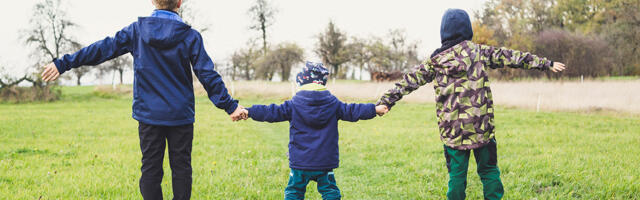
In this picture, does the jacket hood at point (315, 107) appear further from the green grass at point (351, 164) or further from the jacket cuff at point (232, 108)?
the green grass at point (351, 164)

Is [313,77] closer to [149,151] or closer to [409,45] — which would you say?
[149,151]

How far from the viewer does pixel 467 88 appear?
3375 mm

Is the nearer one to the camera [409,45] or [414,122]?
[414,122]

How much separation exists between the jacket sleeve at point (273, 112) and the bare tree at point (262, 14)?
35657 millimetres

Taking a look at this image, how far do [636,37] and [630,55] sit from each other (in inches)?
82.1

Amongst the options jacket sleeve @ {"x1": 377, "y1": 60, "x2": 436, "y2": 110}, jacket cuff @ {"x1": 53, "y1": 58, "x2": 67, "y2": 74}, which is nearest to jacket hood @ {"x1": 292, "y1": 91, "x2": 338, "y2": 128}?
jacket sleeve @ {"x1": 377, "y1": 60, "x2": 436, "y2": 110}

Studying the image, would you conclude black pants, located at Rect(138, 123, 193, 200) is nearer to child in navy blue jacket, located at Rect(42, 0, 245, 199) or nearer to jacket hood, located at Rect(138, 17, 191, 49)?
child in navy blue jacket, located at Rect(42, 0, 245, 199)

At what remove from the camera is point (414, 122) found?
11734mm

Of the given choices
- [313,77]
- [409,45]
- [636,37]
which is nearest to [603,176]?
[313,77]

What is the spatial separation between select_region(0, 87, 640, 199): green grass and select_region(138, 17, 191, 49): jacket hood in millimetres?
1797

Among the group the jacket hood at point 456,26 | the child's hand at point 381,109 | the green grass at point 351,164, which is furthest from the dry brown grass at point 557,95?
the child's hand at point 381,109

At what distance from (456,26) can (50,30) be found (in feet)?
118

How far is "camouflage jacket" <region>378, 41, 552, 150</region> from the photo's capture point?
337 cm

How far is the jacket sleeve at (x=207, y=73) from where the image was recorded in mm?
3248
